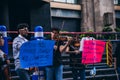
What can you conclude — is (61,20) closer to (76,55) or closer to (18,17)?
(18,17)

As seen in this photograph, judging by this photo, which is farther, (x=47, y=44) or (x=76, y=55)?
(x=76, y=55)

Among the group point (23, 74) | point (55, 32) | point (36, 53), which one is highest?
point (55, 32)

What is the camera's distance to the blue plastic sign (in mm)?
8562

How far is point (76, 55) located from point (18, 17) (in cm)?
906

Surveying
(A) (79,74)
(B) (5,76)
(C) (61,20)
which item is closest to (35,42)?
(B) (5,76)

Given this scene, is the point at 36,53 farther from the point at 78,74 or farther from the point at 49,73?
the point at 78,74

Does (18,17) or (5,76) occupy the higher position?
(18,17)

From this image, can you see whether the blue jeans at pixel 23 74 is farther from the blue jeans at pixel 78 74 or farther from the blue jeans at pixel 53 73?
the blue jeans at pixel 78 74

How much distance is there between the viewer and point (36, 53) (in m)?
8.85

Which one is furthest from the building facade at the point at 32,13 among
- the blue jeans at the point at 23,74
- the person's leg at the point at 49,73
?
the blue jeans at the point at 23,74

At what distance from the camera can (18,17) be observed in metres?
20.5

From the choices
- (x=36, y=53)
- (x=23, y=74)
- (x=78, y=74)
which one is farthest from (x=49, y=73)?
(x=78, y=74)

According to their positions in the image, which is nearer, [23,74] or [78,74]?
[23,74]

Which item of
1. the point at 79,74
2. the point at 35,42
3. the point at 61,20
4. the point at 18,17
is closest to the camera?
the point at 35,42
